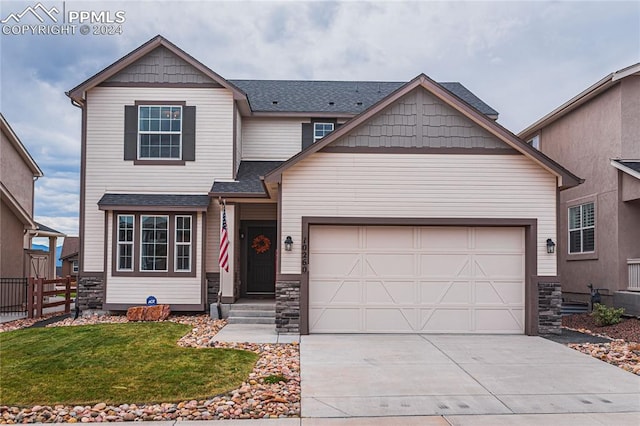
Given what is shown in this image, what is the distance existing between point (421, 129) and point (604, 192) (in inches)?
257

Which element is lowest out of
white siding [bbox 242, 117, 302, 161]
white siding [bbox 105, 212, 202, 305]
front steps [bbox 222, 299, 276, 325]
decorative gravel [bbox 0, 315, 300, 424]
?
decorative gravel [bbox 0, 315, 300, 424]

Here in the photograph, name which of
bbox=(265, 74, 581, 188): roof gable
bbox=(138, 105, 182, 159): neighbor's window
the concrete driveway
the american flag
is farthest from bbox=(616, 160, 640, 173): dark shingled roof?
bbox=(138, 105, 182, 159): neighbor's window

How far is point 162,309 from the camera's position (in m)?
13.8

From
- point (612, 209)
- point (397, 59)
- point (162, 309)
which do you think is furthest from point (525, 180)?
point (397, 59)

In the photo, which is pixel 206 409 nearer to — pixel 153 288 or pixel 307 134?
pixel 153 288

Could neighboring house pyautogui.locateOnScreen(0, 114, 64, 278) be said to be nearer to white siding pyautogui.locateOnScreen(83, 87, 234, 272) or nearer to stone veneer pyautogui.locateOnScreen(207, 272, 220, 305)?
white siding pyautogui.locateOnScreen(83, 87, 234, 272)

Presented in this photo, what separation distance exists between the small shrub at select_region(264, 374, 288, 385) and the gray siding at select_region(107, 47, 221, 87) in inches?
372

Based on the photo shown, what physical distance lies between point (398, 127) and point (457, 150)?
1.37 m

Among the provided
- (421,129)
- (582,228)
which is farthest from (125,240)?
(582,228)

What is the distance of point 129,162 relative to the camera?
579 inches

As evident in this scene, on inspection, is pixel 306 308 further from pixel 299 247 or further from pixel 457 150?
pixel 457 150

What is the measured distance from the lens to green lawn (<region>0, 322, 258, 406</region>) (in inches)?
271

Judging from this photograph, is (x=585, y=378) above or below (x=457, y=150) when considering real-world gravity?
below

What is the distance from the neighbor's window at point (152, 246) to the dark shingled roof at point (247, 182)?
1709 millimetres
